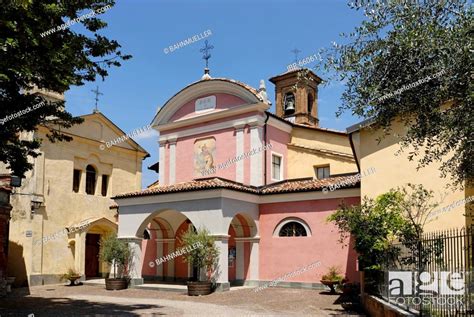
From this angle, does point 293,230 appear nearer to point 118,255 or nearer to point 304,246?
point 304,246

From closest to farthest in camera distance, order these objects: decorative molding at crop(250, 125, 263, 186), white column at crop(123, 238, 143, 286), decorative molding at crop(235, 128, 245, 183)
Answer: white column at crop(123, 238, 143, 286) < decorative molding at crop(250, 125, 263, 186) < decorative molding at crop(235, 128, 245, 183)

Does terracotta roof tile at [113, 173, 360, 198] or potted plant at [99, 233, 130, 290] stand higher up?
terracotta roof tile at [113, 173, 360, 198]

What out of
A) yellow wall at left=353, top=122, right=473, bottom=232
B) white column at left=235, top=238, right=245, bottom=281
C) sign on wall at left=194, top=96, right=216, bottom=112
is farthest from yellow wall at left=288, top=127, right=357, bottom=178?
yellow wall at left=353, top=122, right=473, bottom=232

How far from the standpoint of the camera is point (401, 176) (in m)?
15.0

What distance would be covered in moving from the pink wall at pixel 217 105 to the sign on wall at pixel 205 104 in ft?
0.53

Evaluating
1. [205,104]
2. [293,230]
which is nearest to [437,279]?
[293,230]

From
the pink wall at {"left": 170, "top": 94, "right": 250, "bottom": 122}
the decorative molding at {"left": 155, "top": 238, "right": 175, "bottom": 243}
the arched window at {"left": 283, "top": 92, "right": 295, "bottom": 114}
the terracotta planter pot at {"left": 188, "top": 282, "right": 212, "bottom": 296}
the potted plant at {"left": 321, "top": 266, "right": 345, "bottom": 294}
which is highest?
the arched window at {"left": 283, "top": 92, "right": 295, "bottom": 114}

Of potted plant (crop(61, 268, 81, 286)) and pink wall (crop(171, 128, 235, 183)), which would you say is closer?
potted plant (crop(61, 268, 81, 286))

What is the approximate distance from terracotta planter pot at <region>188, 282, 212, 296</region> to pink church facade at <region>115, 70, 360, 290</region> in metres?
0.65

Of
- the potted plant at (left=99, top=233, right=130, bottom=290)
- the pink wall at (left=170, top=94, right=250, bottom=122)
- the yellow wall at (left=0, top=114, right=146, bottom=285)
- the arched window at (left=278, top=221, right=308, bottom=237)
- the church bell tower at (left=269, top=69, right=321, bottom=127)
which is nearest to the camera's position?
the arched window at (left=278, top=221, right=308, bottom=237)

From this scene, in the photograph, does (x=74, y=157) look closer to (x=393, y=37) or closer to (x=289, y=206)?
(x=289, y=206)

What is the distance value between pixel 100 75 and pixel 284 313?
7.97m

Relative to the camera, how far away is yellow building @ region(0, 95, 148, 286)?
2275 cm

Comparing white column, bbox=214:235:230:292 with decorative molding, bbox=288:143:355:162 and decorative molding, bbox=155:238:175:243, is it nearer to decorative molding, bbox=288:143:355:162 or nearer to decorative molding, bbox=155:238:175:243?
decorative molding, bbox=155:238:175:243
